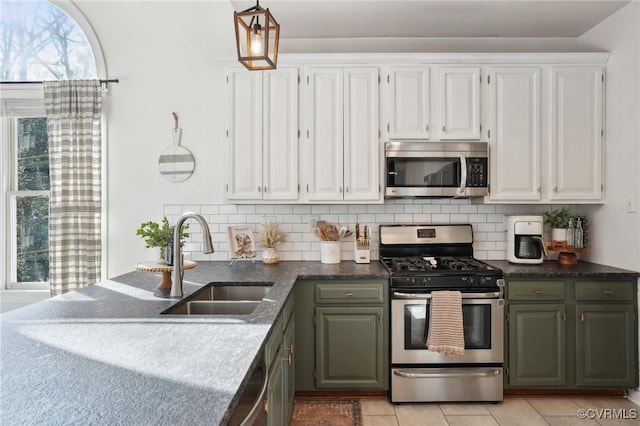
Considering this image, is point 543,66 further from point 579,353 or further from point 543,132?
point 579,353

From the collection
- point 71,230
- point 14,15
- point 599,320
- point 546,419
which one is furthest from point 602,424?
point 14,15

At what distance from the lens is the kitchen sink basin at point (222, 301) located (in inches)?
78.4

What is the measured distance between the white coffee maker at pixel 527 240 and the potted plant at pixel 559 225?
6.7 inches

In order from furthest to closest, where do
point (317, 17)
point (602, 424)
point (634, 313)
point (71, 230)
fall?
point (71, 230)
point (317, 17)
point (634, 313)
point (602, 424)

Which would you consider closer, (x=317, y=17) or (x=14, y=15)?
(x=317, y=17)

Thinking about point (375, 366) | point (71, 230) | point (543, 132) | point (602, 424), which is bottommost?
point (602, 424)

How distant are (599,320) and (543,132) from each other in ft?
4.65

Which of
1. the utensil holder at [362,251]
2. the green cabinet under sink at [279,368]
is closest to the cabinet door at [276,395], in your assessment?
the green cabinet under sink at [279,368]

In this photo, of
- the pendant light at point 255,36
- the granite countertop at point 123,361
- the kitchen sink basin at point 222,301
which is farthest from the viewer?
the kitchen sink basin at point 222,301

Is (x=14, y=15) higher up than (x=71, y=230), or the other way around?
(x=14, y=15)

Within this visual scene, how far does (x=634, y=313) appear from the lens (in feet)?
9.01

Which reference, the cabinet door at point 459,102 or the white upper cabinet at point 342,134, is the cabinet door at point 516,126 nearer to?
the cabinet door at point 459,102

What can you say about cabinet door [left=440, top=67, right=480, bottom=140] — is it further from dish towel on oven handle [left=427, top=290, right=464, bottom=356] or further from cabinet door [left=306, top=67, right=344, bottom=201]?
dish towel on oven handle [left=427, top=290, right=464, bottom=356]

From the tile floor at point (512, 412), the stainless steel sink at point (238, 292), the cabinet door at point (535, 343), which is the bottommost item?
the tile floor at point (512, 412)
